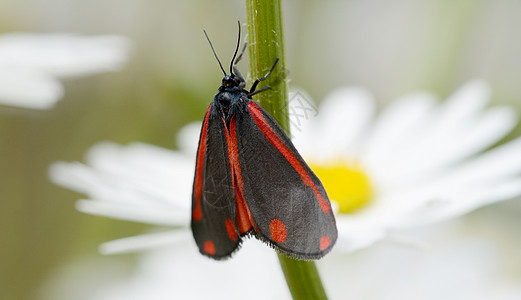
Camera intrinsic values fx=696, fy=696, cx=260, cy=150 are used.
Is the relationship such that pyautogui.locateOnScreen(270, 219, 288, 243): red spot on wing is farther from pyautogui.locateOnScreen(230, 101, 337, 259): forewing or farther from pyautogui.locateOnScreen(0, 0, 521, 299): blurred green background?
pyautogui.locateOnScreen(0, 0, 521, 299): blurred green background

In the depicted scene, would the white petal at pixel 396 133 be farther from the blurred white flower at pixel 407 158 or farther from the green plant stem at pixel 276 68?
the green plant stem at pixel 276 68

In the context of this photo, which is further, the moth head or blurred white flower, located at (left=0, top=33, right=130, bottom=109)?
blurred white flower, located at (left=0, top=33, right=130, bottom=109)

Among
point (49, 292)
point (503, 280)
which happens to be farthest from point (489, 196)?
point (49, 292)

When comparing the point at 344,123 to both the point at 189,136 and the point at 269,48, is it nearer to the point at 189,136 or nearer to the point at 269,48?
the point at 189,136

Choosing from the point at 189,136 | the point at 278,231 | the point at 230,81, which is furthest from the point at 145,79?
the point at 278,231

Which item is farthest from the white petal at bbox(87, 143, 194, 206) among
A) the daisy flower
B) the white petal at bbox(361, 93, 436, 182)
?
the white petal at bbox(361, 93, 436, 182)

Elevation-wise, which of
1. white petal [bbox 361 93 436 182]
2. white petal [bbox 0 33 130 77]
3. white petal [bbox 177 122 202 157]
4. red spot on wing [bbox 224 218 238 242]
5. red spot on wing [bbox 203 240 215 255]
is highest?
white petal [bbox 0 33 130 77]

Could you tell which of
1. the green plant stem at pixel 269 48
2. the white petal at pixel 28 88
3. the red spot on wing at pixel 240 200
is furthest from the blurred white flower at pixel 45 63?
the green plant stem at pixel 269 48
